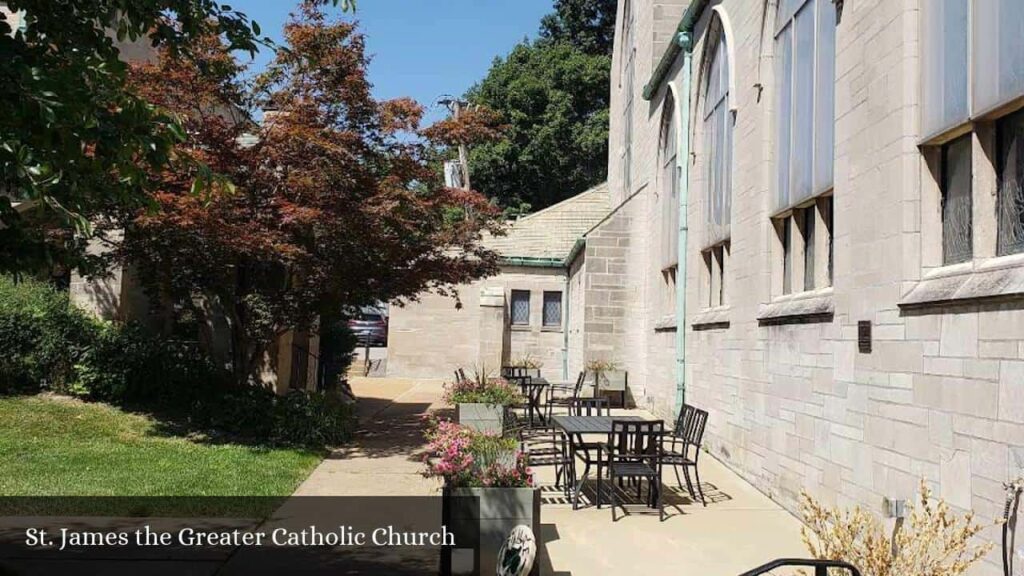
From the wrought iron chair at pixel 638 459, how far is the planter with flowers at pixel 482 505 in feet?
6.51

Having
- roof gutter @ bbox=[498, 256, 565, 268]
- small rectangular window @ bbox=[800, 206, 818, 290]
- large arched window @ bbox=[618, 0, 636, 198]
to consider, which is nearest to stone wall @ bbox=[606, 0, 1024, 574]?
small rectangular window @ bbox=[800, 206, 818, 290]

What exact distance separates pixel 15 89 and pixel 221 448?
26.3ft

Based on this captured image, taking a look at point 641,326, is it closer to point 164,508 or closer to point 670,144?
point 670,144

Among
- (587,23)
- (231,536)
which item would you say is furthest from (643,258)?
(587,23)

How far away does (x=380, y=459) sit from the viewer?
35.1 feet

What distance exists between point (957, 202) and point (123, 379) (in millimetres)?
10648

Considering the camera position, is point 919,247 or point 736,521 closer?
point 919,247

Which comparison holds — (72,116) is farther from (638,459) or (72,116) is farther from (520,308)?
(520,308)

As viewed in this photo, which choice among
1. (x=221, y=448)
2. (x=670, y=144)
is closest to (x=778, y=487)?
(x=221, y=448)

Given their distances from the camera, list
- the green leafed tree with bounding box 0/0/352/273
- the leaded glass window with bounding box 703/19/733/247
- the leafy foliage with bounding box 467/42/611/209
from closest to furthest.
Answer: the green leafed tree with bounding box 0/0/352/273
the leaded glass window with bounding box 703/19/733/247
the leafy foliage with bounding box 467/42/611/209

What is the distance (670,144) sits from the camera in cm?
1642

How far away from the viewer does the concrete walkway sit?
28.7ft

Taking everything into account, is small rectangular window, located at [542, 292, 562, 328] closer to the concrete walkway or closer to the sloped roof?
the sloped roof

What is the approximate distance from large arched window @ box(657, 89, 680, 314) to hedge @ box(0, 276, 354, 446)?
6979 mm
